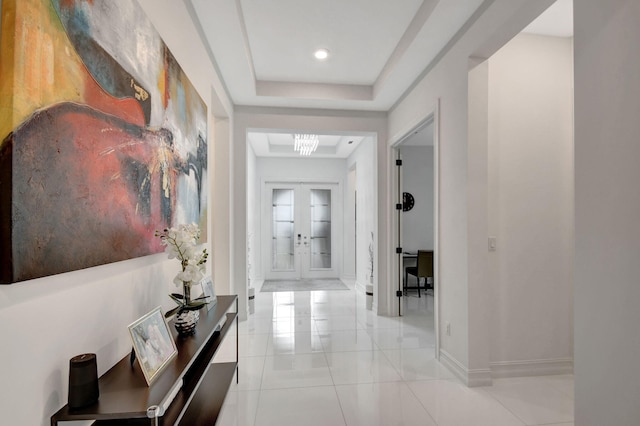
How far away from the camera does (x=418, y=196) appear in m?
6.66

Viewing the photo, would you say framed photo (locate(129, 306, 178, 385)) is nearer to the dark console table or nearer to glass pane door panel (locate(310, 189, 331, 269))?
the dark console table

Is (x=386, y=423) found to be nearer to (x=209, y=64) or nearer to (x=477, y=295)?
(x=477, y=295)

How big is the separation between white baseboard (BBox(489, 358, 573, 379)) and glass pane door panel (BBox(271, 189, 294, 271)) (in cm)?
537

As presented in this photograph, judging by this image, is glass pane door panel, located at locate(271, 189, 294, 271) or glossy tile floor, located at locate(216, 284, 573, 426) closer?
glossy tile floor, located at locate(216, 284, 573, 426)

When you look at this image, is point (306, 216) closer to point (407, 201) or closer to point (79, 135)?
point (407, 201)

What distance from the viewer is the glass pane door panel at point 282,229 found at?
7629 millimetres

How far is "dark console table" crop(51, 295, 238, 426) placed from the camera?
959 millimetres

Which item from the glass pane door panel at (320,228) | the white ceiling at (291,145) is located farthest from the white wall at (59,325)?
the glass pane door panel at (320,228)

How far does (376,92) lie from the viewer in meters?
4.11

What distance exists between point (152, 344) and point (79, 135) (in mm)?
799

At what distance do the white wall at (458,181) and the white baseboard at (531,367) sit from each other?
238 mm

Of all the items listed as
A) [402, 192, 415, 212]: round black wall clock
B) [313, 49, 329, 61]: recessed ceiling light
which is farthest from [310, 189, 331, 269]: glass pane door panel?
[313, 49, 329, 61]: recessed ceiling light

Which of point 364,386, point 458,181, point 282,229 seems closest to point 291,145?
point 282,229

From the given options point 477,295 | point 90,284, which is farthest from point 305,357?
point 90,284
